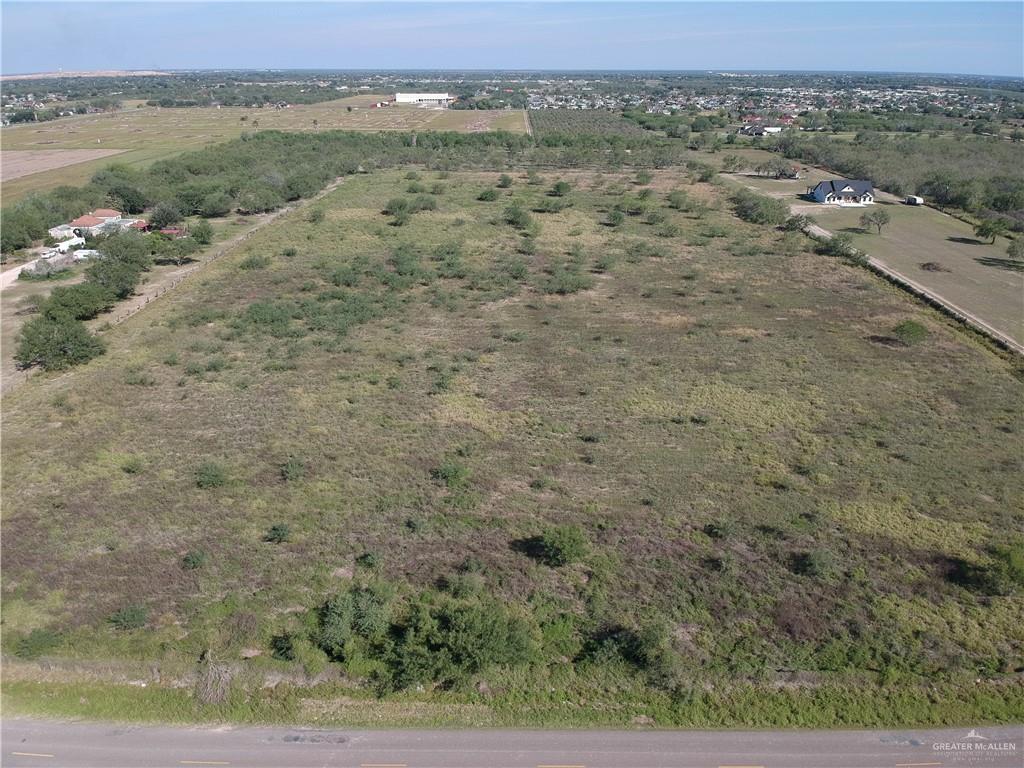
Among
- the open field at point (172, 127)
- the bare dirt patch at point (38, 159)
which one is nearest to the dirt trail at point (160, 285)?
the open field at point (172, 127)

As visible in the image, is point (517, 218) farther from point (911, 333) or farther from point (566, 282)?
point (911, 333)

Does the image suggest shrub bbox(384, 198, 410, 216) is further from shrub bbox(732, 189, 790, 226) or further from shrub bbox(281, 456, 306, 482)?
shrub bbox(281, 456, 306, 482)

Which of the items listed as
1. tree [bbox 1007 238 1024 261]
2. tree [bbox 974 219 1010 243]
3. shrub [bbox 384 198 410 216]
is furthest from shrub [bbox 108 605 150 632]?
tree [bbox 974 219 1010 243]

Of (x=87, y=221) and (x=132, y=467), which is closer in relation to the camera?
(x=132, y=467)

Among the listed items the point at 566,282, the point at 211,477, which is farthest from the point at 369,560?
the point at 566,282

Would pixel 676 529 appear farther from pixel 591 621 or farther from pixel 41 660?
pixel 41 660

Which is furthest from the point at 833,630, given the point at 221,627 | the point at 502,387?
the point at 502,387
